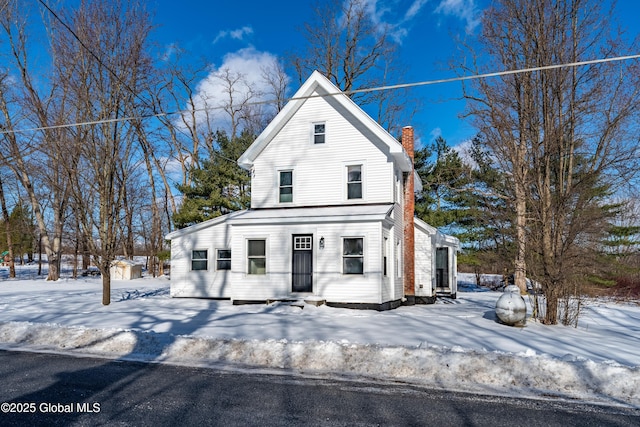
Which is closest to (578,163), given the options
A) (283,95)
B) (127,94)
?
(127,94)

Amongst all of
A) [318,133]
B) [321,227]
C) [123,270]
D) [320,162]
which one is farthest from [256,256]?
[123,270]

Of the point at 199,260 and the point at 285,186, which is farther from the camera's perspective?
the point at 199,260

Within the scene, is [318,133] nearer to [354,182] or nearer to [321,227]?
[354,182]

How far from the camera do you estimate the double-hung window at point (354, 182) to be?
1659 cm

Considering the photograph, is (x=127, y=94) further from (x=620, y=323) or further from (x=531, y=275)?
(x=620, y=323)

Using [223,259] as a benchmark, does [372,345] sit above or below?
below

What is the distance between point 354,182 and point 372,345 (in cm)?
927

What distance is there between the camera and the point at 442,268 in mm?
21703

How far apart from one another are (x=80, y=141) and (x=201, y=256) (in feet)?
23.1

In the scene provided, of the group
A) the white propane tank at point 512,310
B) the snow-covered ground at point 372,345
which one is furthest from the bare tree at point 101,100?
the white propane tank at point 512,310

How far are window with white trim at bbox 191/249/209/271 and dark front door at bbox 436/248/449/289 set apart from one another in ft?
35.9

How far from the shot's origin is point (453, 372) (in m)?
6.80

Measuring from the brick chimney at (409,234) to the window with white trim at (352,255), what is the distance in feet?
12.4

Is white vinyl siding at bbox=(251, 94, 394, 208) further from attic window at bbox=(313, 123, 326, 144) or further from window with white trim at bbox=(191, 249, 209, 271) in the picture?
window with white trim at bbox=(191, 249, 209, 271)
